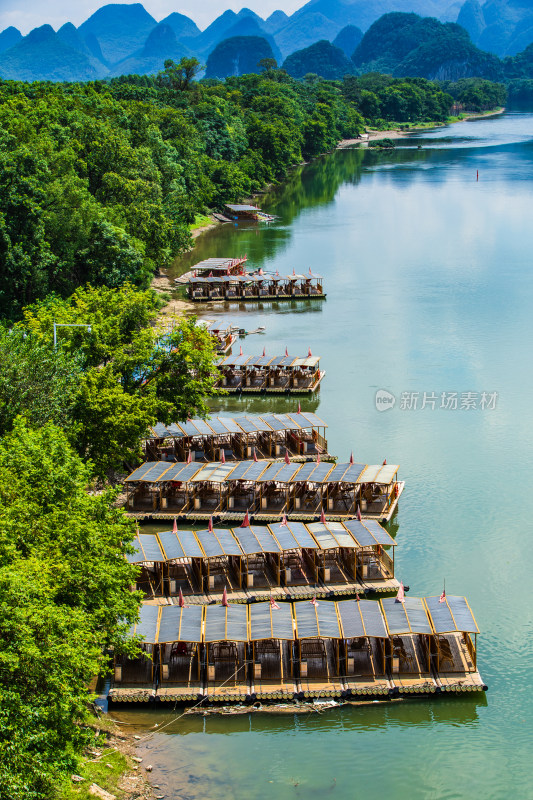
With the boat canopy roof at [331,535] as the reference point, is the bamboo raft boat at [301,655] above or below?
below

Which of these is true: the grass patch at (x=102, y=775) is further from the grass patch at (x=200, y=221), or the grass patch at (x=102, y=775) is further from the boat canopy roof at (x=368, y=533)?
the grass patch at (x=200, y=221)

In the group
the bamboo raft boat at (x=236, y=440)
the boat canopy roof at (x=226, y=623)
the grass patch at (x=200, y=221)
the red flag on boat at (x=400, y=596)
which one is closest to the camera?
the boat canopy roof at (x=226, y=623)

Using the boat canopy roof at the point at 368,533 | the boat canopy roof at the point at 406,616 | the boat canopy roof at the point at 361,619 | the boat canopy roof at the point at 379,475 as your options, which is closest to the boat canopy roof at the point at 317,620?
the boat canopy roof at the point at 361,619

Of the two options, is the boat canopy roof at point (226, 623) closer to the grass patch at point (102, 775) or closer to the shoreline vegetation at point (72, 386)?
the shoreline vegetation at point (72, 386)

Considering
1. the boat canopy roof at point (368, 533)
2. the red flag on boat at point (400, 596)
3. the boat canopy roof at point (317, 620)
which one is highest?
the boat canopy roof at point (368, 533)

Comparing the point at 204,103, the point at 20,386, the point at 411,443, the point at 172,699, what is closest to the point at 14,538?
the point at 172,699

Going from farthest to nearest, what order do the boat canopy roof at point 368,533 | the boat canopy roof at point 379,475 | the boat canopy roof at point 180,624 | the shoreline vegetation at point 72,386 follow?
1. the boat canopy roof at point 379,475
2. the boat canopy roof at point 368,533
3. the boat canopy roof at point 180,624
4. the shoreline vegetation at point 72,386

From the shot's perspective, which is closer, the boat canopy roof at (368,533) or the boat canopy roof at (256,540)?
the boat canopy roof at (256,540)
